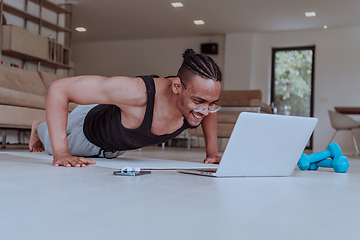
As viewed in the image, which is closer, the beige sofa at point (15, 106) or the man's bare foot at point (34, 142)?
the man's bare foot at point (34, 142)

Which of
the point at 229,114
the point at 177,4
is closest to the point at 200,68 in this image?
the point at 229,114

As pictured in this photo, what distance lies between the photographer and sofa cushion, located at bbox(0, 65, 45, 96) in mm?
4277

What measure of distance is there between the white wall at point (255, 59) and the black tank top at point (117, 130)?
6794 millimetres

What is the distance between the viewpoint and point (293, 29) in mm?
8055

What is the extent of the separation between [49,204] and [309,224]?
1.53 ft

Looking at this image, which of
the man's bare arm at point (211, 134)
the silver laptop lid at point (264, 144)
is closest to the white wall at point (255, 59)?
the man's bare arm at point (211, 134)

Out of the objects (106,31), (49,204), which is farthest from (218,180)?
(106,31)

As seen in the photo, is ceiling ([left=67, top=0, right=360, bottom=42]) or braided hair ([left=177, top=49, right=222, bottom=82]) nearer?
braided hair ([left=177, top=49, right=222, bottom=82])

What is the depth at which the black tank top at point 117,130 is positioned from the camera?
1.53m

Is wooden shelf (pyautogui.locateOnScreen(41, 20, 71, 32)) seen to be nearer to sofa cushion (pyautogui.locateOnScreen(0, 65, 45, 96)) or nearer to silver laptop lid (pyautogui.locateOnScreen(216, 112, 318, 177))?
sofa cushion (pyautogui.locateOnScreen(0, 65, 45, 96))

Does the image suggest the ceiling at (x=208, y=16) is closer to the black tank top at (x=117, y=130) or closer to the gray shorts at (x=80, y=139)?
the gray shorts at (x=80, y=139)

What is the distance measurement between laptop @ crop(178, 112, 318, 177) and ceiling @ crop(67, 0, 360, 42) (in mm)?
5541

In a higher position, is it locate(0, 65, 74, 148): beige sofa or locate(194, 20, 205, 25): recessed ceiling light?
locate(194, 20, 205, 25): recessed ceiling light

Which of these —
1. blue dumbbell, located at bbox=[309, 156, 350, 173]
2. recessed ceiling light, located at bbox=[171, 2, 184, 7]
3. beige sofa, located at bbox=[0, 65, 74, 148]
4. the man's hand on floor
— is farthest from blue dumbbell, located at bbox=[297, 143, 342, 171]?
Result: recessed ceiling light, located at bbox=[171, 2, 184, 7]
